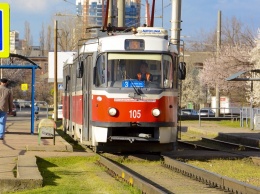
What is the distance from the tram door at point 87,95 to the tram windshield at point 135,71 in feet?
3.33

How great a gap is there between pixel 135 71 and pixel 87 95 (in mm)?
2156

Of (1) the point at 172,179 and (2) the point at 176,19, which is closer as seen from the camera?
(1) the point at 172,179

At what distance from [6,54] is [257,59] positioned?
5170 cm

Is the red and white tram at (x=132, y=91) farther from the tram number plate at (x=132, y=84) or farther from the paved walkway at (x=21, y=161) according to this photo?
the paved walkway at (x=21, y=161)

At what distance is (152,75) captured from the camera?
18.0m

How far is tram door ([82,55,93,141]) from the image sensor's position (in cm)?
1927

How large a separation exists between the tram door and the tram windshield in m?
1.01

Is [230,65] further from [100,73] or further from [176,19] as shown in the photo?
[100,73]

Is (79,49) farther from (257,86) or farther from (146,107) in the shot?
(257,86)

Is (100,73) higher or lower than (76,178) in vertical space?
higher

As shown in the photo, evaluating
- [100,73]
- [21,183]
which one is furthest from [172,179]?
[100,73]

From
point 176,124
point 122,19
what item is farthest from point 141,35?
point 122,19

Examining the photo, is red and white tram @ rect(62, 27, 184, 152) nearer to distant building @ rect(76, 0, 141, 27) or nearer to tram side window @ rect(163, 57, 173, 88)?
tram side window @ rect(163, 57, 173, 88)

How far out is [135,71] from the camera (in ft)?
59.1
